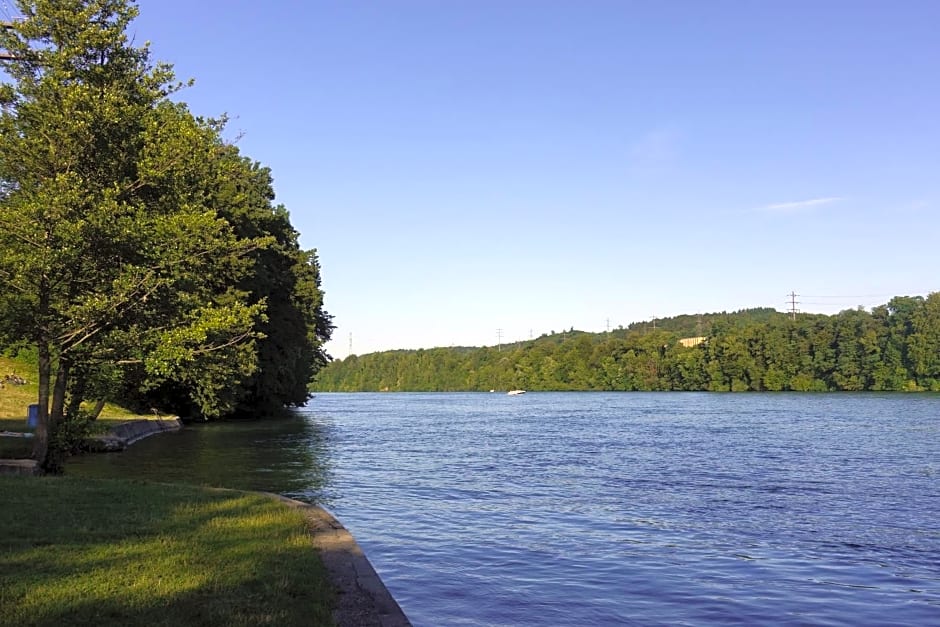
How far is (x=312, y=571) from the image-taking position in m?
9.55

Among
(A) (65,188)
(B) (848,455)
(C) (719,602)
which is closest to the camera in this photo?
(C) (719,602)

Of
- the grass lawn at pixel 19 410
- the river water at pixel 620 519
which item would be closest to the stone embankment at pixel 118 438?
the grass lawn at pixel 19 410

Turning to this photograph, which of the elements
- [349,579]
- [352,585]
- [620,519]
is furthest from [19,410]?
[352,585]

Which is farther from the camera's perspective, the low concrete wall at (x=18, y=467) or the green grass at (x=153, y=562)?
the low concrete wall at (x=18, y=467)

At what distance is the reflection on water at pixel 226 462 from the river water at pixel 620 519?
107mm

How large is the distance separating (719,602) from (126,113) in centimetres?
1762

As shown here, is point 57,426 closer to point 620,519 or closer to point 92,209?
point 92,209

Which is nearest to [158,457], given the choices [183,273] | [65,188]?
[183,273]

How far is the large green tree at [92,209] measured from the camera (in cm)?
1839

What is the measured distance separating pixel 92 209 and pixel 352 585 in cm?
1354

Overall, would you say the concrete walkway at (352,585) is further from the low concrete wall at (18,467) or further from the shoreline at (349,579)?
the low concrete wall at (18,467)

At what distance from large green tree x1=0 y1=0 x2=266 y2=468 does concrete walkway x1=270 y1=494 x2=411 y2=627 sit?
9843 millimetres

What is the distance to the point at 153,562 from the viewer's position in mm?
9242

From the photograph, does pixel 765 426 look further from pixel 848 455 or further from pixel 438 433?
pixel 438 433
